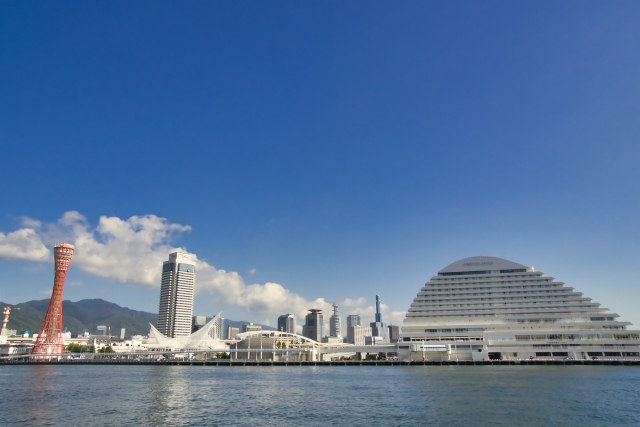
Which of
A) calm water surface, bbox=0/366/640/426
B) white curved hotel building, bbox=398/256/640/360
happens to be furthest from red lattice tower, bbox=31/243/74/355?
white curved hotel building, bbox=398/256/640/360

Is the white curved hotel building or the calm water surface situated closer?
the calm water surface

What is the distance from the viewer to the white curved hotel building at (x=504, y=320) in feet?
349

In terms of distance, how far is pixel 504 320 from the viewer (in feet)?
376

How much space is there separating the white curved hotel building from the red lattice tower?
11061 cm

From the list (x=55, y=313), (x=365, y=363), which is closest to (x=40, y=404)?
(x=365, y=363)

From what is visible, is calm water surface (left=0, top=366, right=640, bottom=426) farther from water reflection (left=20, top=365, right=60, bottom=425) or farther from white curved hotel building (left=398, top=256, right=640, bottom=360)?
white curved hotel building (left=398, top=256, right=640, bottom=360)

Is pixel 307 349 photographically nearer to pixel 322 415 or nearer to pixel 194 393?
pixel 194 393

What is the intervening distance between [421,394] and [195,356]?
147587mm

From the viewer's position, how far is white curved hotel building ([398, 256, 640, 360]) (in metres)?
106

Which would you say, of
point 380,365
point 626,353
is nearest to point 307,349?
point 380,365

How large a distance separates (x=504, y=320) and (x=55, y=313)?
140m

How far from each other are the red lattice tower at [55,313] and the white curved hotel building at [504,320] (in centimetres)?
11061

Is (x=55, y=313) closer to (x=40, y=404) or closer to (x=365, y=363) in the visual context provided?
(x=365, y=363)

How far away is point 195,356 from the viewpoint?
592 ft
